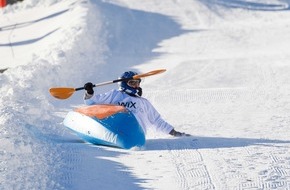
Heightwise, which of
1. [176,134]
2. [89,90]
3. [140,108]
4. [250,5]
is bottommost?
[250,5]

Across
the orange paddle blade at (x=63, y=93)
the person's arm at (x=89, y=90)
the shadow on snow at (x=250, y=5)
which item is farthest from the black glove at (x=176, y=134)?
the shadow on snow at (x=250, y=5)

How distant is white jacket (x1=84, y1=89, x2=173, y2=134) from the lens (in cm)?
952

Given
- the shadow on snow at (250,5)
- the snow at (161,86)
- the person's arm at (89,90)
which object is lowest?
the shadow on snow at (250,5)

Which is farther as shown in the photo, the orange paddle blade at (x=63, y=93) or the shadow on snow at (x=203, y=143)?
the orange paddle blade at (x=63, y=93)

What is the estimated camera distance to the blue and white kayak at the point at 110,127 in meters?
8.80

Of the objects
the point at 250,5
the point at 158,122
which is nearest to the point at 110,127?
the point at 158,122

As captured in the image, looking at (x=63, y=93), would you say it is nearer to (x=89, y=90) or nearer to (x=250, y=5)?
(x=89, y=90)

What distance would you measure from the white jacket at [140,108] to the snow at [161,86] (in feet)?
0.59

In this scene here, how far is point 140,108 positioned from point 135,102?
10 cm

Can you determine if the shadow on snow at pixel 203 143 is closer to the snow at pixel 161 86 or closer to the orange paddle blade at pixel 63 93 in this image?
the snow at pixel 161 86

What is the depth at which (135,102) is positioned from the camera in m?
9.55

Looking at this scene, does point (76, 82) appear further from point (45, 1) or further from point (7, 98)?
point (45, 1)

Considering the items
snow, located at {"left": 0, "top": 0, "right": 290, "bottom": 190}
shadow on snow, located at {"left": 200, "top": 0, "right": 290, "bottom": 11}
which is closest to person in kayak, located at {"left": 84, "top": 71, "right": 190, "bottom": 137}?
snow, located at {"left": 0, "top": 0, "right": 290, "bottom": 190}

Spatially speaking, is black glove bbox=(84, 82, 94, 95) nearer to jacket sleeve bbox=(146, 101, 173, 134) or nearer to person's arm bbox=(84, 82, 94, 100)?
person's arm bbox=(84, 82, 94, 100)
